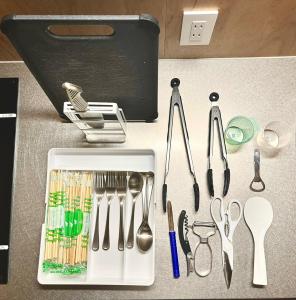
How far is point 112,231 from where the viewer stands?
76 cm

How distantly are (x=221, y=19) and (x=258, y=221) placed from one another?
1.54 feet

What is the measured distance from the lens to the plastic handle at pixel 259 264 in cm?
72

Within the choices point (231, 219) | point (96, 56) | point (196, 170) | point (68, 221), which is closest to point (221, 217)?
point (231, 219)

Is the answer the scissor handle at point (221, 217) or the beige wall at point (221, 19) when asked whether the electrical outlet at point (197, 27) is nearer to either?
the beige wall at point (221, 19)

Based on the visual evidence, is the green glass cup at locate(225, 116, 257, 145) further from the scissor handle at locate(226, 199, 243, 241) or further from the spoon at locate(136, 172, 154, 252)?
the spoon at locate(136, 172, 154, 252)

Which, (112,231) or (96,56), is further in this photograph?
(112,231)

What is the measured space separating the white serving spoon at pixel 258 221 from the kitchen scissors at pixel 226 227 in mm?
25

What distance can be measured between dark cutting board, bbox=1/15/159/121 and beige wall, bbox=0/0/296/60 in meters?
→ 0.15

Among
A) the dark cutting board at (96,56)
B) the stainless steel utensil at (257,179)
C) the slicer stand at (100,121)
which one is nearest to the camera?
the dark cutting board at (96,56)

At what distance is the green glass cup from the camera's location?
80 cm

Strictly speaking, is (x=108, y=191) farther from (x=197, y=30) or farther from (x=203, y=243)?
(x=197, y=30)

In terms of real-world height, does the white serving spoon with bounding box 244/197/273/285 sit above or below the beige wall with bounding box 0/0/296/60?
below

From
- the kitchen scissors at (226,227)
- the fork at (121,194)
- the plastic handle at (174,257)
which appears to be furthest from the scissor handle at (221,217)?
the fork at (121,194)

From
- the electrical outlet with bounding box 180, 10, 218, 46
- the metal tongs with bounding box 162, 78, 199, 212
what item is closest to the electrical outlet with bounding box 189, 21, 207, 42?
the electrical outlet with bounding box 180, 10, 218, 46
